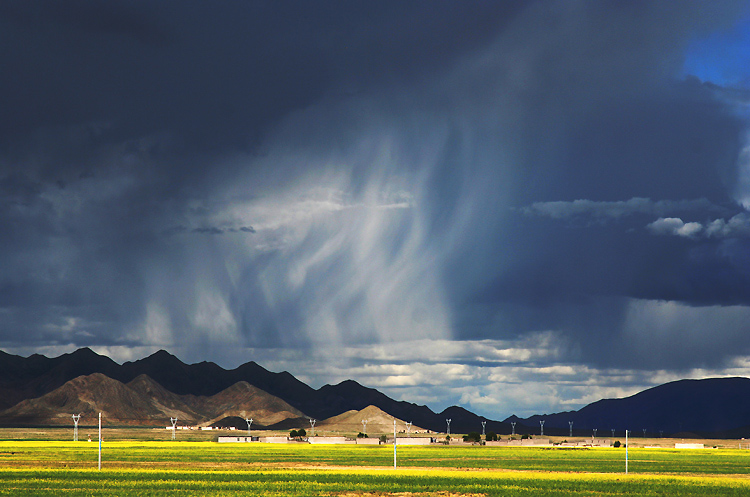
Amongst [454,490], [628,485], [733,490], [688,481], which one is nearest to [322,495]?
[454,490]

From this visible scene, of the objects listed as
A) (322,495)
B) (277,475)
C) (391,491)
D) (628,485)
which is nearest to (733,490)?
(628,485)

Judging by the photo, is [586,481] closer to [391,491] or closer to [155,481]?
[391,491]

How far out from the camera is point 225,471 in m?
104

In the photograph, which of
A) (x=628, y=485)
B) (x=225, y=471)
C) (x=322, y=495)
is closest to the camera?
(x=322, y=495)

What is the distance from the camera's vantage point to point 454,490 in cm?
7931

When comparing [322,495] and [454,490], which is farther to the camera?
[454,490]

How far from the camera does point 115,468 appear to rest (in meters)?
108

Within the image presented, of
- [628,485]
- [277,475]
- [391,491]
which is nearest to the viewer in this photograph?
[391,491]

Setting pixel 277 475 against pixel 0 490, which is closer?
pixel 0 490

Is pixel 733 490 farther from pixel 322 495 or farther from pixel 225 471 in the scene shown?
pixel 225 471

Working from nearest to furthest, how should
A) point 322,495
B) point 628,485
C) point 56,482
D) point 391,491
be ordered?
point 322,495 < point 391,491 < point 56,482 < point 628,485

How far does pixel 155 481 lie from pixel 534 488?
126 ft

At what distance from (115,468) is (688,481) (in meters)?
71.9

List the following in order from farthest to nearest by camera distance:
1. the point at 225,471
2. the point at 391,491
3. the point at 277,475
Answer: the point at 225,471 < the point at 277,475 < the point at 391,491
